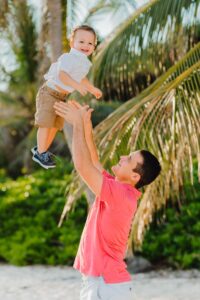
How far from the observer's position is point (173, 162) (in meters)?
6.14

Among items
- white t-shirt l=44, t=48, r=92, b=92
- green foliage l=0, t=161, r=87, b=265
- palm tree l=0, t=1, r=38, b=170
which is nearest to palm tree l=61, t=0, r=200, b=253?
white t-shirt l=44, t=48, r=92, b=92

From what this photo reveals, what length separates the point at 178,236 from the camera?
919 centimetres

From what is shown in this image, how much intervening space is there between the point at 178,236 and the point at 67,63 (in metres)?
5.84

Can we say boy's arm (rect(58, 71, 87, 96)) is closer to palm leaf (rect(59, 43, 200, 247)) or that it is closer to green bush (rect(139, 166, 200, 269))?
palm leaf (rect(59, 43, 200, 247))

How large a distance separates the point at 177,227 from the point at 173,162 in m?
3.24

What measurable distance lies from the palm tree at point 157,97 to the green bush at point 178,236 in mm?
1663

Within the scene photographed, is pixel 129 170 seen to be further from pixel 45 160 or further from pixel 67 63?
pixel 67 63

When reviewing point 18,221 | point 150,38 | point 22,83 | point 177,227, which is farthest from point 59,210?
point 22,83

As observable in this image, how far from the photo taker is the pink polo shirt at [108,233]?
Result: 12.2ft

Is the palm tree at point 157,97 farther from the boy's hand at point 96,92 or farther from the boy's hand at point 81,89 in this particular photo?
the boy's hand at point 81,89

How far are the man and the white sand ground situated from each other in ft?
13.0

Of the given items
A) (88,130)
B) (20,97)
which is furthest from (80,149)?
(20,97)

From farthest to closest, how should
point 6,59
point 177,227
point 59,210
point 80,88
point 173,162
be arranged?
1. point 6,59
2. point 59,210
3. point 177,227
4. point 173,162
5. point 80,88

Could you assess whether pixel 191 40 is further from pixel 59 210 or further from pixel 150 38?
pixel 59 210
